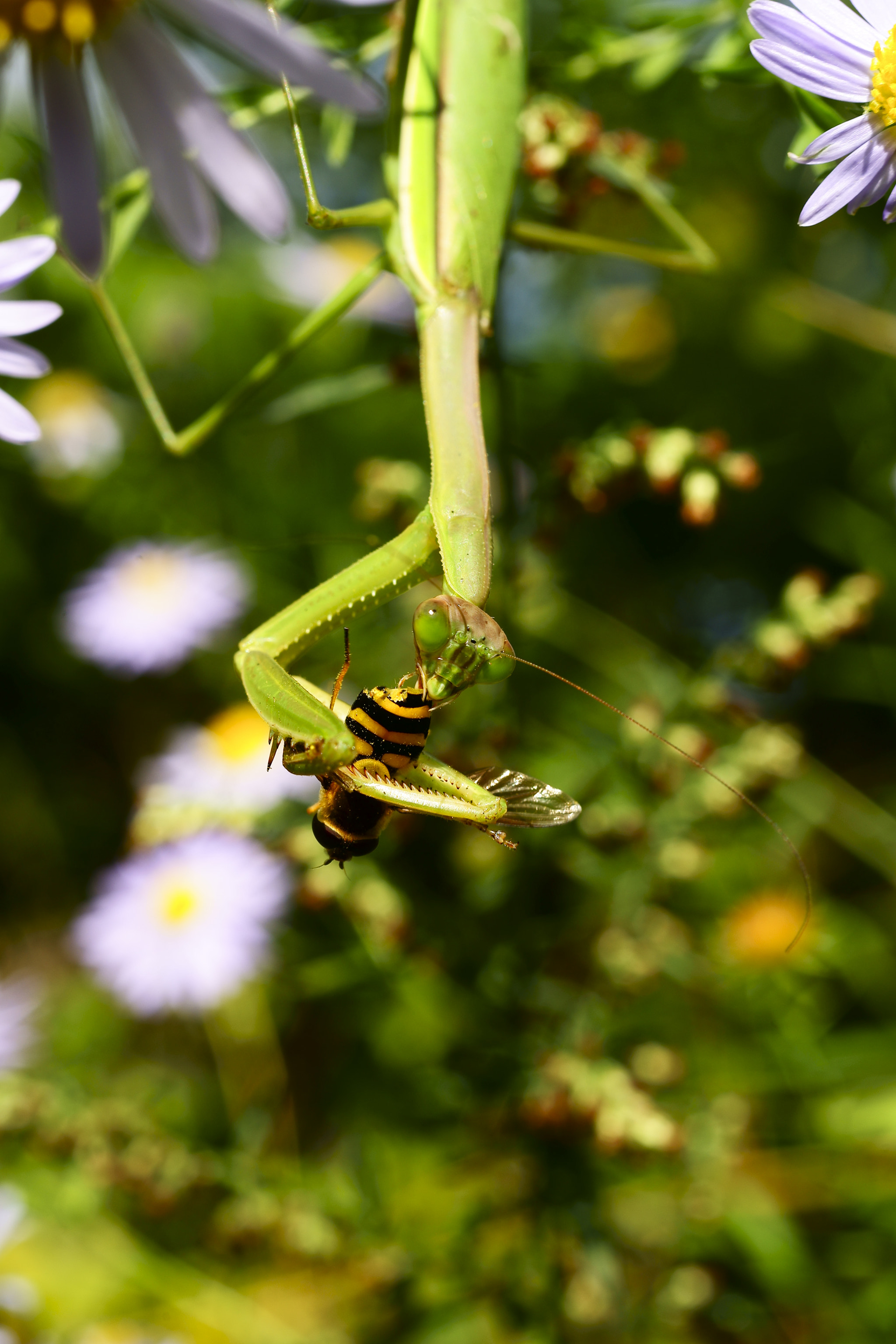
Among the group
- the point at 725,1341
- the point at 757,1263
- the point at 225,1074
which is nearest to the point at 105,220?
the point at 225,1074

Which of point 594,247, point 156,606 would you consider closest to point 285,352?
point 594,247

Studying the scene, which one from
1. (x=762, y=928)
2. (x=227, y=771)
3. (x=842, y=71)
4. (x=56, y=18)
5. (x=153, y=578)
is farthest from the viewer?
(x=153, y=578)

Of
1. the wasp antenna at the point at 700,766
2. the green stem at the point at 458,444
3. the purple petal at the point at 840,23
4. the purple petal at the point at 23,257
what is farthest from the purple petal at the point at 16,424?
the purple petal at the point at 840,23

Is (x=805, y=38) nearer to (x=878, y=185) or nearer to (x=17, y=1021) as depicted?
(x=878, y=185)

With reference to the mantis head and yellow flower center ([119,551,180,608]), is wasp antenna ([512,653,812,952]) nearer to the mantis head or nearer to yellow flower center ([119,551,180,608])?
the mantis head

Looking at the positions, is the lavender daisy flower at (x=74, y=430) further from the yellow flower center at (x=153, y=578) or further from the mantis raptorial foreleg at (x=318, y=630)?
the mantis raptorial foreleg at (x=318, y=630)

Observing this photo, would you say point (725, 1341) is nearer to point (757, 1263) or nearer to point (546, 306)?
point (757, 1263)
